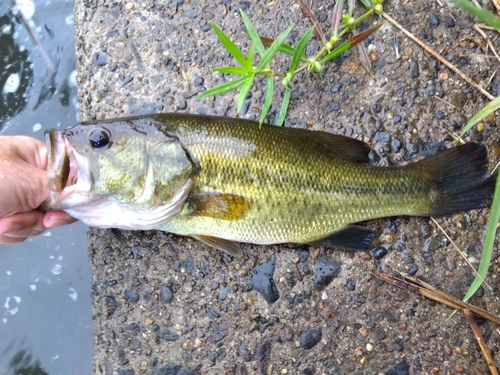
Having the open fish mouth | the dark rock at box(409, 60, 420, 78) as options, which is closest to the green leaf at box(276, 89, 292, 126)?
the dark rock at box(409, 60, 420, 78)

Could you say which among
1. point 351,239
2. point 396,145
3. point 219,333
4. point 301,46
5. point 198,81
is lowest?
point 219,333

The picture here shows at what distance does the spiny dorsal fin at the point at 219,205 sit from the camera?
2578 millimetres

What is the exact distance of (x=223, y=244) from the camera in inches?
111

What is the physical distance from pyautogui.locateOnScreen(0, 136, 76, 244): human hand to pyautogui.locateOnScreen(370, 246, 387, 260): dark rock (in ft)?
6.77

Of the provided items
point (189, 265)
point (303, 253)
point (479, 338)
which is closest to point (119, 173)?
point (189, 265)

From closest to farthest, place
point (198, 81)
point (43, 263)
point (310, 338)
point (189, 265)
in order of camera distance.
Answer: point (310, 338) → point (189, 265) → point (198, 81) → point (43, 263)

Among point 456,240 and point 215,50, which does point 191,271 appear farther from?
point 456,240

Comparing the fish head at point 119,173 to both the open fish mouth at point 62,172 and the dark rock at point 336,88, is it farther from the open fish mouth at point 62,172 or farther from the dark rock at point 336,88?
the dark rock at point 336,88

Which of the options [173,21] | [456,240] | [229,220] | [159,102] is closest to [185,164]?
[229,220]

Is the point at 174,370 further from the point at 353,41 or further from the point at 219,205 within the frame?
the point at 353,41

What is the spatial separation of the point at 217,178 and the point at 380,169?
103 centimetres

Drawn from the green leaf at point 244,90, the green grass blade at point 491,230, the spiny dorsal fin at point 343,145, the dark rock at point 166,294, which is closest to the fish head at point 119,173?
the green leaf at point 244,90

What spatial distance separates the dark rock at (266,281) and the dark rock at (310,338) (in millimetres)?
307

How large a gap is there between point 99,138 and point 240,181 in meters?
0.88
